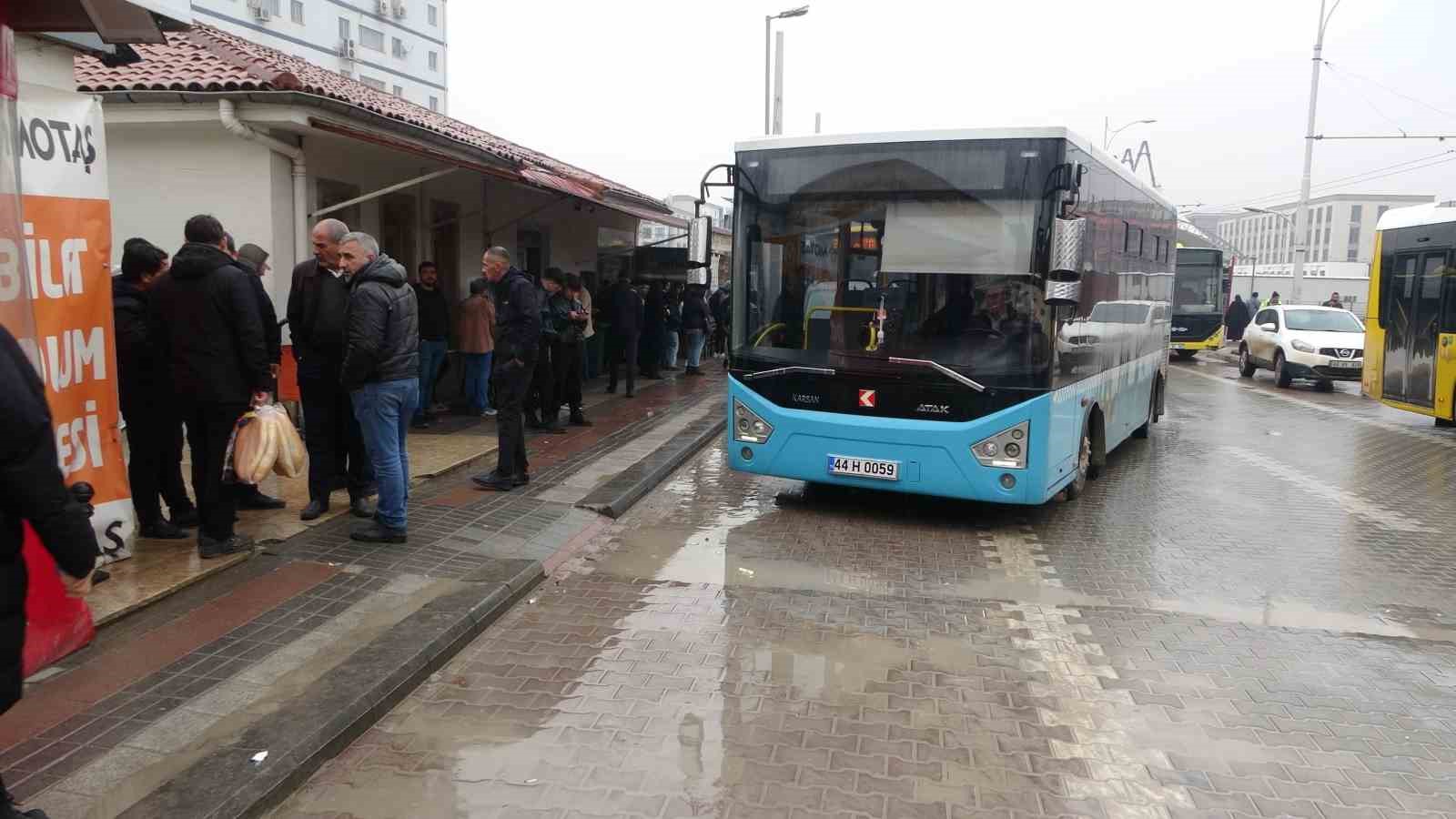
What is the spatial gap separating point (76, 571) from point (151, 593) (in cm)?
270

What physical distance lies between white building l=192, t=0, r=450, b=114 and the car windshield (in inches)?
1723

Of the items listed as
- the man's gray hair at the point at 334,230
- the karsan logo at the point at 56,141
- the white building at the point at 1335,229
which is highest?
the white building at the point at 1335,229

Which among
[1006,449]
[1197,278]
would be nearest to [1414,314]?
[1006,449]

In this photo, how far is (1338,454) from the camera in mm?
12273

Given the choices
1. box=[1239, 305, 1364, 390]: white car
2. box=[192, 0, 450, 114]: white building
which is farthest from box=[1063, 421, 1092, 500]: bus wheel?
box=[192, 0, 450, 114]: white building

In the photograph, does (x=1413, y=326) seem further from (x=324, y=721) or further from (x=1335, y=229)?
(x=1335, y=229)

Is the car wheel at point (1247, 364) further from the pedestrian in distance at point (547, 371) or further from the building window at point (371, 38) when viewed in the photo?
the building window at point (371, 38)

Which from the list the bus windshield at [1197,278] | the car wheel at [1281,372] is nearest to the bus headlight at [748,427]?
the car wheel at [1281,372]

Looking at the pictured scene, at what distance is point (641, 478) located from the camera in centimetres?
913

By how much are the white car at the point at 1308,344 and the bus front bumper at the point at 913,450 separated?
49.5 feet

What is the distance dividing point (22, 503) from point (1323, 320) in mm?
23692

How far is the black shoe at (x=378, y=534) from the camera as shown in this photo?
21.2 feet

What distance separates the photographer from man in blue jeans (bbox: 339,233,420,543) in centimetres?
603

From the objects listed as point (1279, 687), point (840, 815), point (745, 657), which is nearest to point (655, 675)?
point (745, 657)
